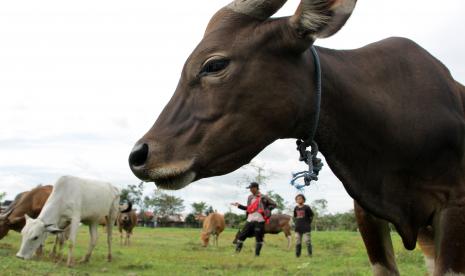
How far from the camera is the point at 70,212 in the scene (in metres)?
11.9

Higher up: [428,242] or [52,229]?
[52,229]

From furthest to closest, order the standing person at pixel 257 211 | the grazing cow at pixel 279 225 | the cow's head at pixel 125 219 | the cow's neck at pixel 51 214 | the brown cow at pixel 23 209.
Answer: the grazing cow at pixel 279 225 < the cow's head at pixel 125 219 < the brown cow at pixel 23 209 < the standing person at pixel 257 211 < the cow's neck at pixel 51 214

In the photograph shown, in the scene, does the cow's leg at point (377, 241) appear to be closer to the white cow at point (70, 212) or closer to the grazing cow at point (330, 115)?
the grazing cow at point (330, 115)

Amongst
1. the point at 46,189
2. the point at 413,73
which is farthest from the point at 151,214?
the point at 413,73

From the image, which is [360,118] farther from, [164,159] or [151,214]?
[151,214]

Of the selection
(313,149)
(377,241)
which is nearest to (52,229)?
(377,241)

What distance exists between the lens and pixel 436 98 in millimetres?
3639

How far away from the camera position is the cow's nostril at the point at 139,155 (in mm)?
2829

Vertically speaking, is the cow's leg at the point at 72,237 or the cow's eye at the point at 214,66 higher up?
the cow's eye at the point at 214,66

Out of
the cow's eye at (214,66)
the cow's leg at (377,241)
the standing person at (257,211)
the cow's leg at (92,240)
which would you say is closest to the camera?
the cow's eye at (214,66)

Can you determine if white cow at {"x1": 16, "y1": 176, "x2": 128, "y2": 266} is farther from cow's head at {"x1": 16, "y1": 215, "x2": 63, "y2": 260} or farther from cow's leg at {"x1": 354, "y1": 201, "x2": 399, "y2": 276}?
cow's leg at {"x1": 354, "y1": 201, "x2": 399, "y2": 276}

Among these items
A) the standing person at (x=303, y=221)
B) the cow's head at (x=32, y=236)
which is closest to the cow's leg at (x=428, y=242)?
the cow's head at (x=32, y=236)

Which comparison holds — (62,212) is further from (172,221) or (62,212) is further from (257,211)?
(172,221)

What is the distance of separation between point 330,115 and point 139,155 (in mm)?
1166
